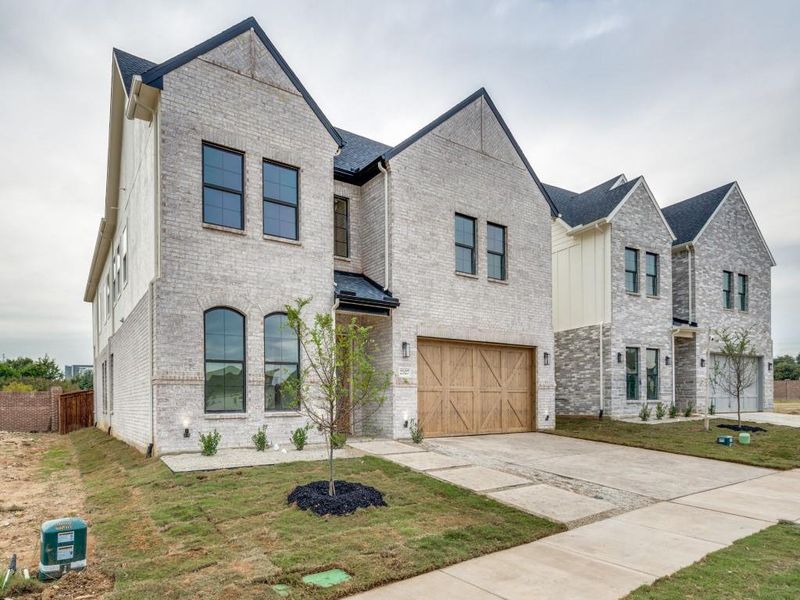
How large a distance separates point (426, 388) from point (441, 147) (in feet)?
21.8

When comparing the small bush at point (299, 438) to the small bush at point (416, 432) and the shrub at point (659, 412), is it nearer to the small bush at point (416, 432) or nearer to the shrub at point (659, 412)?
the small bush at point (416, 432)

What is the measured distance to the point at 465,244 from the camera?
47.9ft

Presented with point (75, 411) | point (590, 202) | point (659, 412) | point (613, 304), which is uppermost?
point (590, 202)

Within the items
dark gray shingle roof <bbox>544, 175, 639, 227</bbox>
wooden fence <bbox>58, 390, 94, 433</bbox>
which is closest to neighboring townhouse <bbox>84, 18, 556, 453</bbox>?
dark gray shingle roof <bbox>544, 175, 639, 227</bbox>

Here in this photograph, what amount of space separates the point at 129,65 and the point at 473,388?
1220cm

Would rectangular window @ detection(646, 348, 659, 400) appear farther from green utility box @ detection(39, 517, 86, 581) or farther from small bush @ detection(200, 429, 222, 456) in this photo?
green utility box @ detection(39, 517, 86, 581)

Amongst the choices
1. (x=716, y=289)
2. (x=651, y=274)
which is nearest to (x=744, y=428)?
(x=651, y=274)

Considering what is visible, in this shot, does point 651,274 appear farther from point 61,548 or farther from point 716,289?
point 61,548

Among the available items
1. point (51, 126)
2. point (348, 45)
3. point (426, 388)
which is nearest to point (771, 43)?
point (348, 45)

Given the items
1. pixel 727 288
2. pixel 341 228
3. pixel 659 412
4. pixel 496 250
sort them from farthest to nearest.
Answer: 1. pixel 727 288
2. pixel 659 412
3. pixel 496 250
4. pixel 341 228

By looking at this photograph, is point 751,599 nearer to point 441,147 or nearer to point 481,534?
point 481,534

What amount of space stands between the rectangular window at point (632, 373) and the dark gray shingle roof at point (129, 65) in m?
17.5

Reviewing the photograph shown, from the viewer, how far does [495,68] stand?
1666cm

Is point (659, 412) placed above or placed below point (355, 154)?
below
